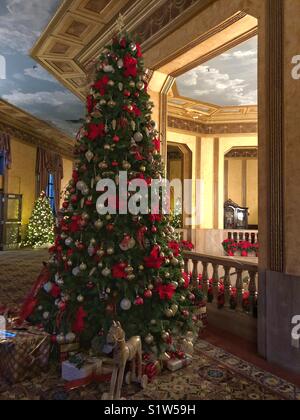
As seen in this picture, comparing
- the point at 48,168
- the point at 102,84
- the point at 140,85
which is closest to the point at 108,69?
the point at 102,84

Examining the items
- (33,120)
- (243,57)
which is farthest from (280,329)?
(33,120)

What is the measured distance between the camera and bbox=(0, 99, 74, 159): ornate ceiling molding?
12.2 meters

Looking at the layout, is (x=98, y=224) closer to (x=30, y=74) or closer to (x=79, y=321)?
(x=79, y=321)

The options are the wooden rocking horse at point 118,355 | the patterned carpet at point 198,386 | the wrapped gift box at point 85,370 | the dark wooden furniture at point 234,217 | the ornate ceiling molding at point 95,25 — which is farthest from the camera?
the dark wooden furniture at point 234,217

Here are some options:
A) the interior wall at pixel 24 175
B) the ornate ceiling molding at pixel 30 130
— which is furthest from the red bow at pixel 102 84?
the interior wall at pixel 24 175

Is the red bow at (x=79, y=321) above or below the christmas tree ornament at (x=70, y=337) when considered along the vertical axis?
above

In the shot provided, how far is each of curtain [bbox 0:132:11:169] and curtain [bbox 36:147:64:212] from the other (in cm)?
207

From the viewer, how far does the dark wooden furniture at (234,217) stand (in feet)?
43.6

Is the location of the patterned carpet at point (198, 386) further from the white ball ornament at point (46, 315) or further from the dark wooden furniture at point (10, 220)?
the dark wooden furniture at point (10, 220)

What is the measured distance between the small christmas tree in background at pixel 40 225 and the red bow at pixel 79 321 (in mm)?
11296

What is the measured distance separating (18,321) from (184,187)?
934 centimetres

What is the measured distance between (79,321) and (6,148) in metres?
11.4

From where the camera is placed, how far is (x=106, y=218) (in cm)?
337

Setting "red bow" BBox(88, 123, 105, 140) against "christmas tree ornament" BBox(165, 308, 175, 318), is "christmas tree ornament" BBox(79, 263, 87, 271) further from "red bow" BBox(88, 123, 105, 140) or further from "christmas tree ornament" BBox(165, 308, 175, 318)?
"red bow" BBox(88, 123, 105, 140)
